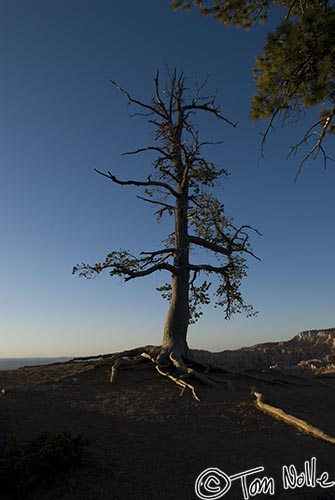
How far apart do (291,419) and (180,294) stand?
259 inches

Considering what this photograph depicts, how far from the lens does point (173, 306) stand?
14.3 metres

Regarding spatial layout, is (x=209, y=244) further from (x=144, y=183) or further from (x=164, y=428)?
(x=164, y=428)

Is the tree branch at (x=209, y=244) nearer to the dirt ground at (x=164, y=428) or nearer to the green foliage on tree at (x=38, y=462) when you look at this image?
the dirt ground at (x=164, y=428)

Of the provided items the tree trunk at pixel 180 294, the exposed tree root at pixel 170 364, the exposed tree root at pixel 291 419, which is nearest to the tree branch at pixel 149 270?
the tree trunk at pixel 180 294

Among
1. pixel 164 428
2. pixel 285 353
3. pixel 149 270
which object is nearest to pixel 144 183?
pixel 149 270

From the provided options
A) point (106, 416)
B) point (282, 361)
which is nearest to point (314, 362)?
point (282, 361)

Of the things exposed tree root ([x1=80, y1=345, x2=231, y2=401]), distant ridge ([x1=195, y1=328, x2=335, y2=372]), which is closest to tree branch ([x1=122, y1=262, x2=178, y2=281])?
exposed tree root ([x1=80, y1=345, x2=231, y2=401])

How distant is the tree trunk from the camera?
13.9 m

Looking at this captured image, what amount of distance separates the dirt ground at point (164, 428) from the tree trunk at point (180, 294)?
1627 mm

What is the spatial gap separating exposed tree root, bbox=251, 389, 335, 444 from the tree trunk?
4.33 metres

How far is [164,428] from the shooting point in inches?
312

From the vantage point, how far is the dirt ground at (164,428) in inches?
226

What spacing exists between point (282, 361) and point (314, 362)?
4.70m

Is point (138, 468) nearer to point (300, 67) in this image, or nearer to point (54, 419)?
point (54, 419)
